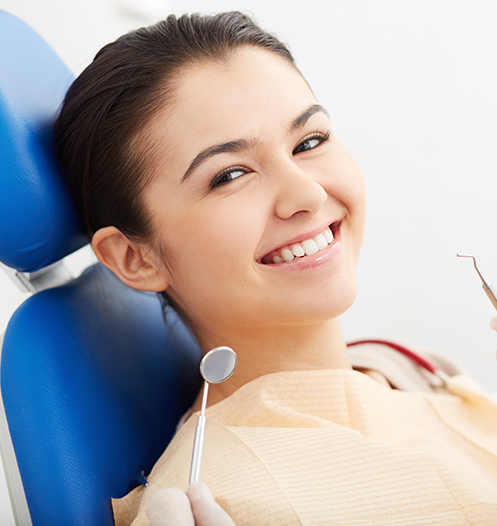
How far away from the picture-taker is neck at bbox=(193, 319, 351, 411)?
40.6 inches

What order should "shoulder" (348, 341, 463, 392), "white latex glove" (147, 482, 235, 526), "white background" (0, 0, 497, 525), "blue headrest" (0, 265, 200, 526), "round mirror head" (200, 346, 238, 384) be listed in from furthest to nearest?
1. "white background" (0, 0, 497, 525)
2. "shoulder" (348, 341, 463, 392)
3. "blue headrest" (0, 265, 200, 526)
4. "round mirror head" (200, 346, 238, 384)
5. "white latex glove" (147, 482, 235, 526)

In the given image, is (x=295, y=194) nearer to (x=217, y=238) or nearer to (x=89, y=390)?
(x=217, y=238)

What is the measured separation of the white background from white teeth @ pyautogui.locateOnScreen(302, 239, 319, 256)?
123 centimetres

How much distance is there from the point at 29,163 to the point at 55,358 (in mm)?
358

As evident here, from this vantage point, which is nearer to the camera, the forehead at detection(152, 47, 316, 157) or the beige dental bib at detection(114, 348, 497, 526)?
the beige dental bib at detection(114, 348, 497, 526)

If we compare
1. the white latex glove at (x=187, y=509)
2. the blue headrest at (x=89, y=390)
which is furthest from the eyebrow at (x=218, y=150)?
the white latex glove at (x=187, y=509)

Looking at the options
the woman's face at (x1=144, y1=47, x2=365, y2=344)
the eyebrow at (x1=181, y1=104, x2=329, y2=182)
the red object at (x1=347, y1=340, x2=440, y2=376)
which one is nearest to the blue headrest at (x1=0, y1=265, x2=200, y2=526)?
the woman's face at (x1=144, y1=47, x2=365, y2=344)

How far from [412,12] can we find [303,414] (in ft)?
5.40

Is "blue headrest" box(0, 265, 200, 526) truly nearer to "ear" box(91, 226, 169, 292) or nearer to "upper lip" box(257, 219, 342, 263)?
"ear" box(91, 226, 169, 292)

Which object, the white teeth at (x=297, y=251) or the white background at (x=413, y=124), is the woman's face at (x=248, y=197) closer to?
the white teeth at (x=297, y=251)

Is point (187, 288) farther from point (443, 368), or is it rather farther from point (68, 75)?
point (443, 368)

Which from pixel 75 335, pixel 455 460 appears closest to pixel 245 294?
pixel 75 335

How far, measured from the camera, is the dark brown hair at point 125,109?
96 cm

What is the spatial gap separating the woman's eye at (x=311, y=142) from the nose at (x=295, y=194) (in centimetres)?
11
